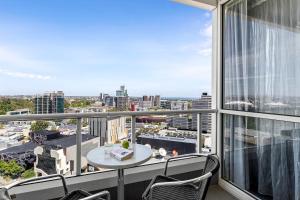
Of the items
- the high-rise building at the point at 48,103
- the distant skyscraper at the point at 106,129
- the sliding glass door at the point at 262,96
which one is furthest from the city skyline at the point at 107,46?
the sliding glass door at the point at 262,96

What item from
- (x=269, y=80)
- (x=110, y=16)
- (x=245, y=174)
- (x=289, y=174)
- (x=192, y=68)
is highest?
(x=110, y=16)

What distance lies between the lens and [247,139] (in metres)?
2.56

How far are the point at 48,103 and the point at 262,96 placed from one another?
239 centimetres

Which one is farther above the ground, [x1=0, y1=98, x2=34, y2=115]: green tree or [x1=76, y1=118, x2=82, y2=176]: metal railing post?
[x1=0, y1=98, x2=34, y2=115]: green tree

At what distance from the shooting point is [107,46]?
13.7ft

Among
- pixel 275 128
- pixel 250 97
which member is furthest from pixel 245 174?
pixel 250 97

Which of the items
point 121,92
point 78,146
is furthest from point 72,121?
point 121,92

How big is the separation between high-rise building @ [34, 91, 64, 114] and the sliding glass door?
2158 millimetres

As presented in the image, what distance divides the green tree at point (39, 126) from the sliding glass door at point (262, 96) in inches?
89.4

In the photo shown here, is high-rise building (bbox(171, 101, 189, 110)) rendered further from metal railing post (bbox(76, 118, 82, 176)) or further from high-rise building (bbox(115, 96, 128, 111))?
metal railing post (bbox(76, 118, 82, 176))

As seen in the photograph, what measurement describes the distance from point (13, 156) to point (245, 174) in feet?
8.65

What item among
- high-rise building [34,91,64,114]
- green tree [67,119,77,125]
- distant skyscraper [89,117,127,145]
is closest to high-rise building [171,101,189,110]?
distant skyscraper [89,117,127,145]

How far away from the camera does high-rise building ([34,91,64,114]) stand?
86.9 inches

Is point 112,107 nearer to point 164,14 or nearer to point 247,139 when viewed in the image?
point 247,139
